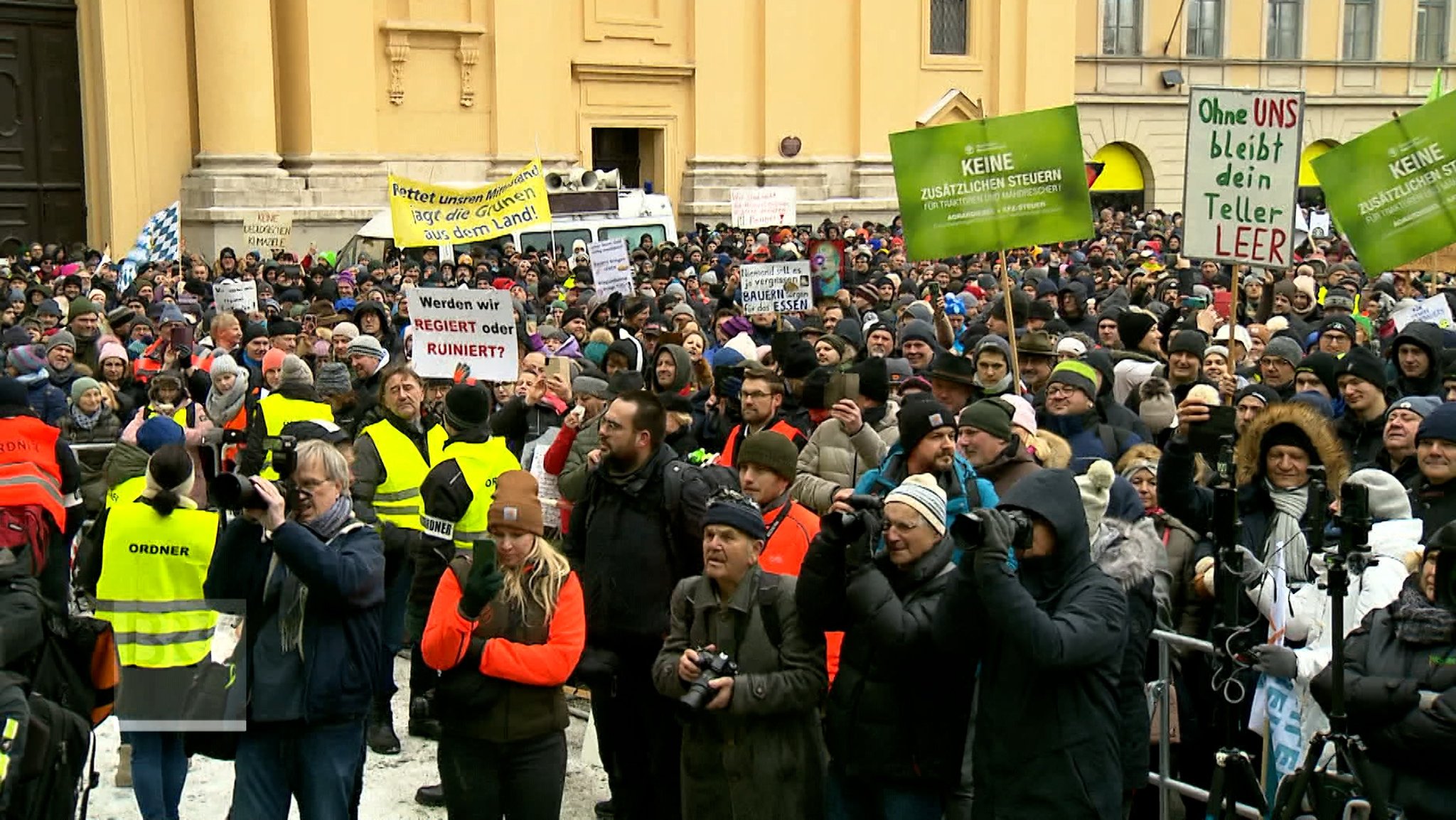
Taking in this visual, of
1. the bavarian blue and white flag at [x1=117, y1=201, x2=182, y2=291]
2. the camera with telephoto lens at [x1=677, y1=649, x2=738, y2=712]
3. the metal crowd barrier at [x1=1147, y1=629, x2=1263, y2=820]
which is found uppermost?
the bavarian blue and white flag at [x1=117, y1=201, x2=182, y2=291]

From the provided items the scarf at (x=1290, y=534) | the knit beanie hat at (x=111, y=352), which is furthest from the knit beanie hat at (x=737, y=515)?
the knit beanie hat at (x=111, y=352)

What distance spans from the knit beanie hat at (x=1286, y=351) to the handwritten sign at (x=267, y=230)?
20380mm

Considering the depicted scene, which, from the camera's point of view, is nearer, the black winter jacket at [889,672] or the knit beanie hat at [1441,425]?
the black winter jacket at [889,672]

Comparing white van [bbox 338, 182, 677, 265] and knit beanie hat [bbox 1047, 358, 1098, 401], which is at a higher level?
white van [bbox 338, 182, 677, 265]

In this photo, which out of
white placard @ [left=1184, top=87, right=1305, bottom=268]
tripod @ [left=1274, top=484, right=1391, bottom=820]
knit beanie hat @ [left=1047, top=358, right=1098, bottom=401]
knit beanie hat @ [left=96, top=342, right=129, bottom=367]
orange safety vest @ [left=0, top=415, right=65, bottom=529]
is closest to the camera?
tripod @ [left=1274, top=484, right=1391, bottom=820]

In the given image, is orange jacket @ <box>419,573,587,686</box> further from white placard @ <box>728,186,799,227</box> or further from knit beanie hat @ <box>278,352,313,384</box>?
white placard @ <box>728,186,799,227</box>

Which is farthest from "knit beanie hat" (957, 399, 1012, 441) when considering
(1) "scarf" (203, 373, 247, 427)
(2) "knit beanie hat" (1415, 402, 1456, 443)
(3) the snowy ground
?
(1) "scarf" (203, 373, 247, 427)

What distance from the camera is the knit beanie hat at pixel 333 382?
10.1 metres

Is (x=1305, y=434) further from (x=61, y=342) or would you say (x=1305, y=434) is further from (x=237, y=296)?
(x=237, y=296)

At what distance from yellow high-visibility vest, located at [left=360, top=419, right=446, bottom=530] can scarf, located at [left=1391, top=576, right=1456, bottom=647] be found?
4.71 meters

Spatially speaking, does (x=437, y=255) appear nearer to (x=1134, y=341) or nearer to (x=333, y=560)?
(x=1134, y=341)

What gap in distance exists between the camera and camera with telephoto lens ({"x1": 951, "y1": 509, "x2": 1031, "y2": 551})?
5078 mm

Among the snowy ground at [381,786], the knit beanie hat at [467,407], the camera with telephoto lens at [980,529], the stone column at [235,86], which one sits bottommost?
the snowy ground at [381,786]

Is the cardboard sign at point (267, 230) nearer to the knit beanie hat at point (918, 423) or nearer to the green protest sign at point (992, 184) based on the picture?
the green protest sign at point (992, 184)
